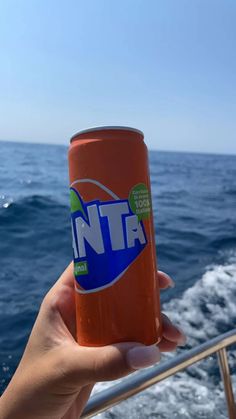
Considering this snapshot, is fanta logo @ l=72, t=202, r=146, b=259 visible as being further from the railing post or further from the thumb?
the railing post

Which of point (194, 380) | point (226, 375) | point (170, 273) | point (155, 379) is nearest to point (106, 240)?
point (155, 379)

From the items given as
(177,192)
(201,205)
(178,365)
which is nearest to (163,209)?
(201,205)

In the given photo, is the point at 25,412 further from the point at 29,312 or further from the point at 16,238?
the point at 16,238

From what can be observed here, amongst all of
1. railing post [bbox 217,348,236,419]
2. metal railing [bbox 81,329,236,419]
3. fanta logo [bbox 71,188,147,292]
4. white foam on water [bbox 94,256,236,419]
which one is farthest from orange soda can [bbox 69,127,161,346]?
white foam on water [bbox 94,256,236,419]

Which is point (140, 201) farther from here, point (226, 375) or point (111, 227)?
point (226, 375)

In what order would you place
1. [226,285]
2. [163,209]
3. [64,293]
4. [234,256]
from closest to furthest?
[64,293] → [226,285] → [234,256] → [163,209]
